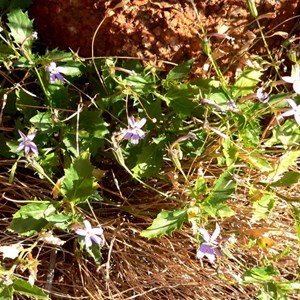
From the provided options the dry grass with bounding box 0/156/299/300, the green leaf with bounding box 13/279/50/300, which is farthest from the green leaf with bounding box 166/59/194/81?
the green leaf with bounding box 13/279/50/300

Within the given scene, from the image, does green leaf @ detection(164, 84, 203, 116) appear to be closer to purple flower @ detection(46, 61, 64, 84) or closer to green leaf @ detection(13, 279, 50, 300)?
purple flower @ detection(46, 61, 64, 84)

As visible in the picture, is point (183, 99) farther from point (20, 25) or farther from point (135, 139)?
point (20, 25)

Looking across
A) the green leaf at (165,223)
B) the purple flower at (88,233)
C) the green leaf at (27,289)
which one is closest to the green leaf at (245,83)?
the green leaf at (165,223)

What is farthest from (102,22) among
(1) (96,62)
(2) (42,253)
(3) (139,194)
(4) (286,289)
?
(4) (286,289)

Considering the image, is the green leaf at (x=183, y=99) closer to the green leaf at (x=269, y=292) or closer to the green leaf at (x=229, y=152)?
the green leaf at (x=229, y=152)

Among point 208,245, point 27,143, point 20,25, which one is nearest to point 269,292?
point 208,245
